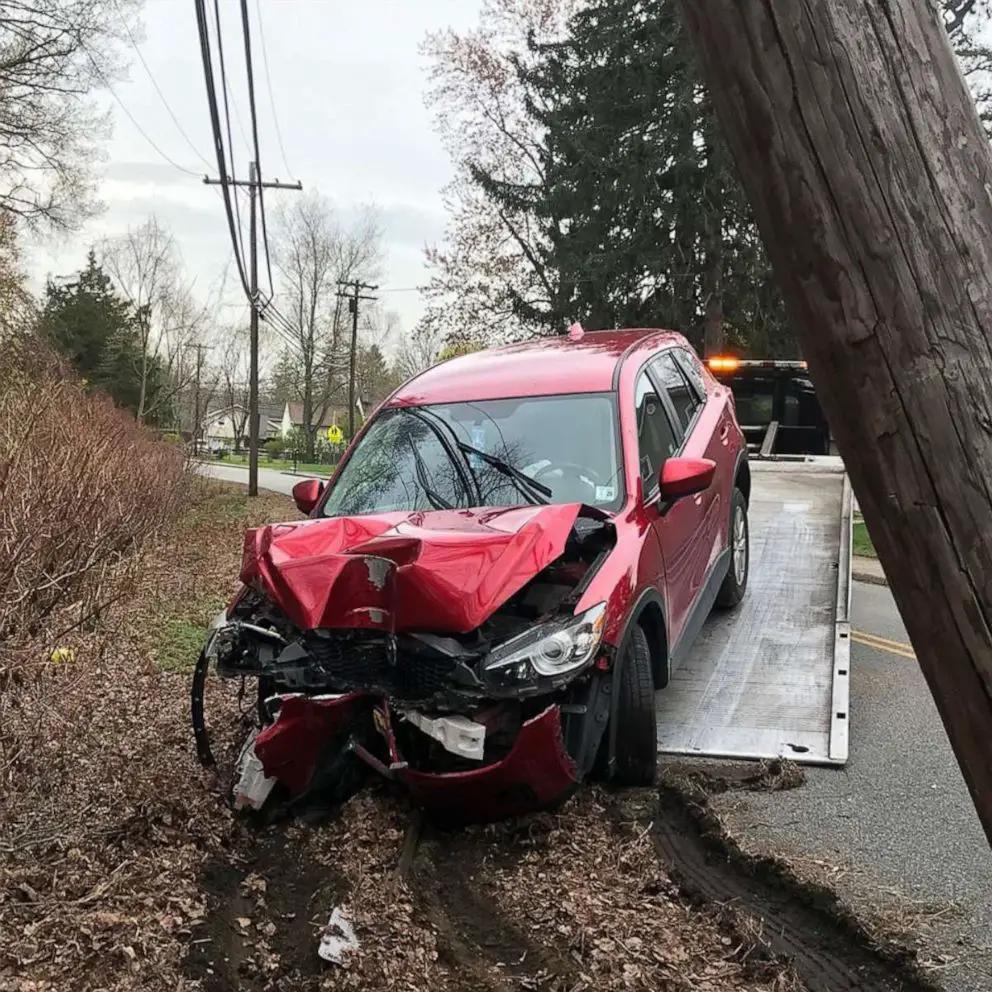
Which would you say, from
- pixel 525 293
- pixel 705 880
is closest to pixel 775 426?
pixel 705 880

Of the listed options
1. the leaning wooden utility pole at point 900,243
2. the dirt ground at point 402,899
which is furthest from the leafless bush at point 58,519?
the leaning wooden utility pole at point 900,243

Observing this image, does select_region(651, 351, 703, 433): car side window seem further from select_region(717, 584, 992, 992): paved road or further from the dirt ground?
the dirt ground

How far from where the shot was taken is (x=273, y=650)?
4047mm

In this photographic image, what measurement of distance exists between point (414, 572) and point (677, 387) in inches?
122

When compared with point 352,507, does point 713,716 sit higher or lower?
lower

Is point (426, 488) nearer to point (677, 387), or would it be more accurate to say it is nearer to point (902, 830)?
point (677, 387)

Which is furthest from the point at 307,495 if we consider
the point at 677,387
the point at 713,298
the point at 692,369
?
the point at 713,298

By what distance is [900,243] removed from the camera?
1.25 meters

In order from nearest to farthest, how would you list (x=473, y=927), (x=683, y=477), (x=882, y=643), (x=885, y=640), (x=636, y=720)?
(x=473, y=927) → (x=636, y=720) → (x=683, y=477) → (x=882, y=643) → (x=885, y=640)

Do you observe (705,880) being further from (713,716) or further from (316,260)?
A: (316,260)

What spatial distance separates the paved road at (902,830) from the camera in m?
3.19

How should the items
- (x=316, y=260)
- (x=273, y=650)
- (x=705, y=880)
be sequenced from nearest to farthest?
(x=705, y=880) < (x=273, y=650) < (x=316, y=260)

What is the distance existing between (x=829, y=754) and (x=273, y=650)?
268 cm

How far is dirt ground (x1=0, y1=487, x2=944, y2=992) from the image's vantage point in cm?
295
